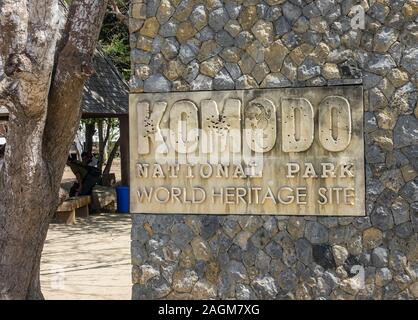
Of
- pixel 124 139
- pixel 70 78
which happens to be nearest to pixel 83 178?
pixel 124 139

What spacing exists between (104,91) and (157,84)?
10259mm

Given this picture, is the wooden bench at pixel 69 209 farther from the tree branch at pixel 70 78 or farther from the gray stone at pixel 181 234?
the gray stone at pixel 181 234

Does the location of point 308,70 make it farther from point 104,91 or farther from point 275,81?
point 104,91

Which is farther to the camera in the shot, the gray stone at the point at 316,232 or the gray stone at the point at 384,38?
the gray stone at the point at 316,232

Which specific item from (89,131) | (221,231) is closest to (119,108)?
(89,131)

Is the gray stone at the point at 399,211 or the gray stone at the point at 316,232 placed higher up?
the gray stone at the point at 399,211

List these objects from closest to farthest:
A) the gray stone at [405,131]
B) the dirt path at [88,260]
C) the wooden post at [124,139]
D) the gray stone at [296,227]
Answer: the gray stone at [405,131], the gray stone at [296,227], the dirt path at [88,260], the wooden post at [124,139]

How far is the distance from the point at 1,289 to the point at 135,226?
1.44 m

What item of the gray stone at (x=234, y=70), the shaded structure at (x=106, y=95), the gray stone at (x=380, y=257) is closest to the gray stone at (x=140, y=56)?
the gray stone at (x=234, y=70)

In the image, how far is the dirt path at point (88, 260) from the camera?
31.2 feet

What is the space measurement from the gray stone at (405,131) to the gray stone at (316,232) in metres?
0.93

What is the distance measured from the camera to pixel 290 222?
6.49 meters

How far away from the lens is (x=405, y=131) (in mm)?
6227
